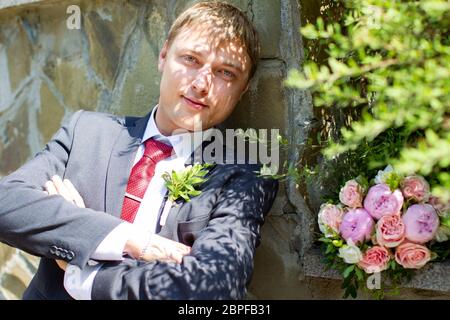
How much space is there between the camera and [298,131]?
2.26 m

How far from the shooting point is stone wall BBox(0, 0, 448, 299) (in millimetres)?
2322

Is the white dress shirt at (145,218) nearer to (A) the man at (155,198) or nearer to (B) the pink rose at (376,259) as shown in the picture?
(A) the man at (155,198)

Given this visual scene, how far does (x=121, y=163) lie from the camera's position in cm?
221

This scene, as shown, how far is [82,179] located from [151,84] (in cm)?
68

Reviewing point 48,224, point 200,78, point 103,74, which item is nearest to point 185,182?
point 200,78

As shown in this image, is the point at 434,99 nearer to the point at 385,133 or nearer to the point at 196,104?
the point at 385,133

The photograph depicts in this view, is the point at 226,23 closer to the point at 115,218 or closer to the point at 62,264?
the point at 115,218

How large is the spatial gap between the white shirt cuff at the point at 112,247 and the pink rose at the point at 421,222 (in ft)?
3.00

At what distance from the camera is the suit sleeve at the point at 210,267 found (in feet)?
5.69

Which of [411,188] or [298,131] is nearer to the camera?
[411,188]

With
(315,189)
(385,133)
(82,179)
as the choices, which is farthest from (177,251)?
(385,133)

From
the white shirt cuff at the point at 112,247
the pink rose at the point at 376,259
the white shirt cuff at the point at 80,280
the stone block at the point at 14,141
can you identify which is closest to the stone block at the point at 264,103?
the pink rose at the point at 376,259

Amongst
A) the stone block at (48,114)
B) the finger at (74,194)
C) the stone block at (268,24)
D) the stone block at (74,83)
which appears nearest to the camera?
the finger at (74,194)

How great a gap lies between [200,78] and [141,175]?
419mm
